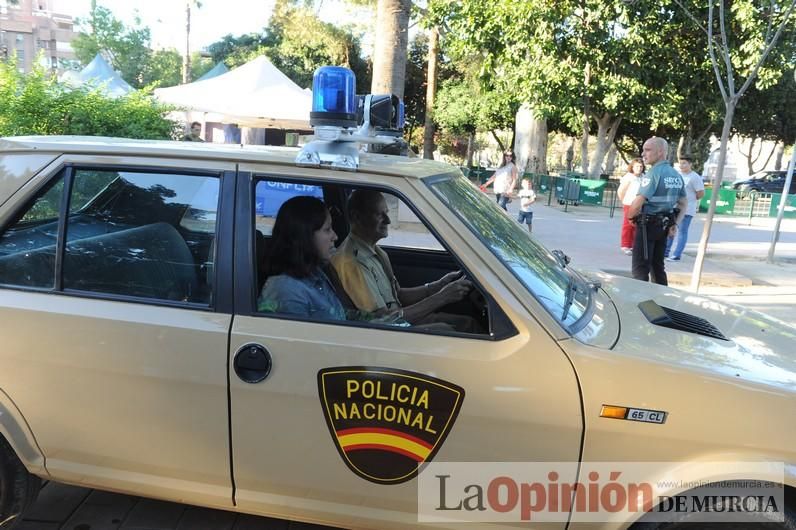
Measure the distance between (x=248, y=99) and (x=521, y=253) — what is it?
1203 centimetres

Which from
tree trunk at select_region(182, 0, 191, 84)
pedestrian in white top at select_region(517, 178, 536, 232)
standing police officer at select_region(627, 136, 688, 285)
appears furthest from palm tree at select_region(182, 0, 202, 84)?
standing police officer at select_region(627, 136, 688, 285)

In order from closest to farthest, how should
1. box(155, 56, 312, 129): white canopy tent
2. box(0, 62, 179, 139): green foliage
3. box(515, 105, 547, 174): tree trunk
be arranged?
box(0, 62, 179, 139): green foliage, box(155, 56, 312, 129): white canopy tent, box(515, 105, 547, 174): tree trunk

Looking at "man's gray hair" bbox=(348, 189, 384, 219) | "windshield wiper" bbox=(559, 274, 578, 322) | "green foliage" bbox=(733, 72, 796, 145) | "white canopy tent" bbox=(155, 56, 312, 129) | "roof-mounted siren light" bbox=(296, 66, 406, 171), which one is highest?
"green foliage" bbox=(733, 72, 796, 145)

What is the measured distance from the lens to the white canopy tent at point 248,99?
42.9ft

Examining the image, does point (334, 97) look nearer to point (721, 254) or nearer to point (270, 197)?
point (270, 197)

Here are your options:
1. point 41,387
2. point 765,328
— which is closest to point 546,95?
point 765,328

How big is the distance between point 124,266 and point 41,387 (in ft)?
1.81

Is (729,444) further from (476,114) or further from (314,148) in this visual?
(476,114)

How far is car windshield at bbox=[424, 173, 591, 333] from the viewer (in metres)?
2.26

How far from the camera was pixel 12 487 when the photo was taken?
245 cm

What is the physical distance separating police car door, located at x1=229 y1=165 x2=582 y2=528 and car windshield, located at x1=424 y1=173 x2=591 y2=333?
15 cm

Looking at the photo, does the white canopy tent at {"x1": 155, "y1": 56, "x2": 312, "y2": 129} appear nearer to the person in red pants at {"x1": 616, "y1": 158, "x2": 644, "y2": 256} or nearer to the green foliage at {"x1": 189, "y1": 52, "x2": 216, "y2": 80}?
the person in red pants at {"x1": 616, "y1": 158, "x2": 644, "y2": 256}

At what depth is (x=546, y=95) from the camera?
18828 mm

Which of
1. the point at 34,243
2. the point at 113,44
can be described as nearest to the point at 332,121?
the point at 34,243
